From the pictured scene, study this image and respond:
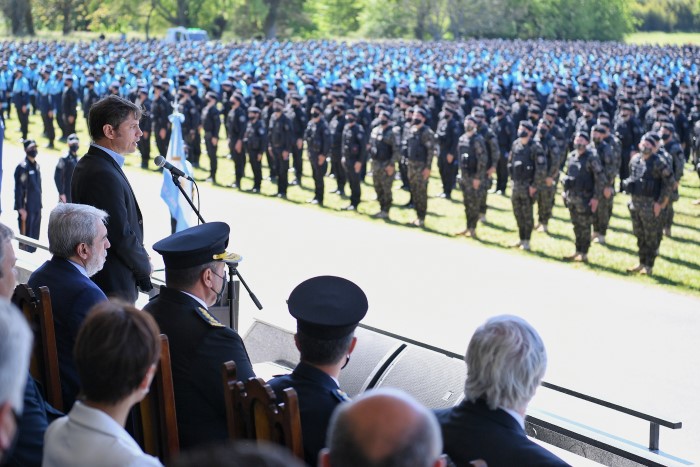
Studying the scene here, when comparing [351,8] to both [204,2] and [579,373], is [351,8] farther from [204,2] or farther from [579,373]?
[579,373]

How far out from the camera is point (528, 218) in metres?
13.3

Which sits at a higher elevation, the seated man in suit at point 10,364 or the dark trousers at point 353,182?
the seated man in suit at point 10,364

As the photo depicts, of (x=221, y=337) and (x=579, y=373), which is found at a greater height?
(x=221, y=337)

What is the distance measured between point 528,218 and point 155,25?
6011 centimetres

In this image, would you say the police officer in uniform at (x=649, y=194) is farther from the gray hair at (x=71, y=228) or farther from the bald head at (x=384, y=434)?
the bald head at (x=384, y=434)

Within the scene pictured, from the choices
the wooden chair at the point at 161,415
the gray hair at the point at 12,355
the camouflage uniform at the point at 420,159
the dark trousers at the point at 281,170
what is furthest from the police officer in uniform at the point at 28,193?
the gray hair at the point at 12,355

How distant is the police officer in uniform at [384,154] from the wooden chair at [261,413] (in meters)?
12.0

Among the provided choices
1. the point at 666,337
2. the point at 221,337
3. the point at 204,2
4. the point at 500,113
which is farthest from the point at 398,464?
the point at 204,2

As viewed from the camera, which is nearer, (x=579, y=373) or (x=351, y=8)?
(x=579, y=373)

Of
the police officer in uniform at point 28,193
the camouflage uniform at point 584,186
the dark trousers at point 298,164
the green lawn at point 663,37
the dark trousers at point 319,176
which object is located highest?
the camouflage uniform at point 584,186

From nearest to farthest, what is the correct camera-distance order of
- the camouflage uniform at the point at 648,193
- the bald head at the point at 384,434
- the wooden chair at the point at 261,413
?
the bald head at the point at 384,434, the wooden chair at the point at 261,413, the camouflage uniform at the point at 648,193

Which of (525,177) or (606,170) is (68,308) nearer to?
(525,177)

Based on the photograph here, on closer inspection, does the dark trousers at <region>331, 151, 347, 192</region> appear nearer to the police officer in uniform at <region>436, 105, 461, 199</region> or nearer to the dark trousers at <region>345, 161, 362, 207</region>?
the dark trousers at <region>345, 161, 362, 207</region>

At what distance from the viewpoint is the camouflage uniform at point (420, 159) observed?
14711 mm
